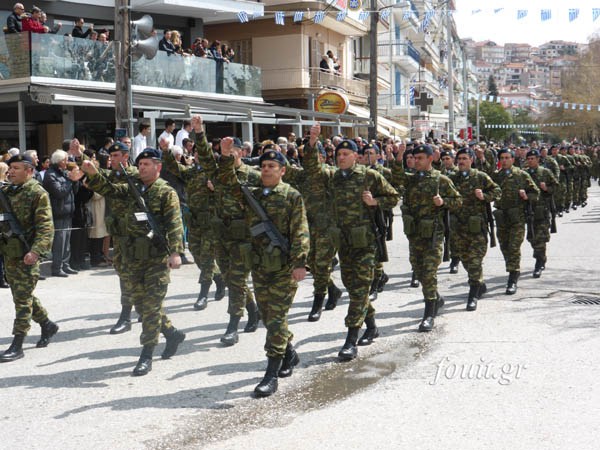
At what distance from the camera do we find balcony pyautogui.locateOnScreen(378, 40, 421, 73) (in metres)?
50.6

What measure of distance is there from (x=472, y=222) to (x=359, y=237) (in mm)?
2695

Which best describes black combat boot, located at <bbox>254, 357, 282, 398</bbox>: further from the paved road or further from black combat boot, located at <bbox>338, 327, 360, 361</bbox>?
black combat boot, located at <bbox>338, 327, 360, 361</bbox>

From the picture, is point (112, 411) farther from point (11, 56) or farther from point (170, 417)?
point (11, 56)

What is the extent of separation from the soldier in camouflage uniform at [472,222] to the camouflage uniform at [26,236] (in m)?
4.62

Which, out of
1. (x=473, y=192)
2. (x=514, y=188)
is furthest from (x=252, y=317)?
(x=514, y=188)

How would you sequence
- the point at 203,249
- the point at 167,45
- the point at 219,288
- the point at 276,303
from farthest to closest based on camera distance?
the point at 167,45 < the point at 219,288 < the point at 203,249 < the point at 276,303

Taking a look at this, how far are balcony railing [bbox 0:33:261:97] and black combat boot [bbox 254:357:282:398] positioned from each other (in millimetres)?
10924

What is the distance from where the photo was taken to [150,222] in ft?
22.2

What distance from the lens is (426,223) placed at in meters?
8.23

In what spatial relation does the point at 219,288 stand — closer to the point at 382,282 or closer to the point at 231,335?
the point at 382,282

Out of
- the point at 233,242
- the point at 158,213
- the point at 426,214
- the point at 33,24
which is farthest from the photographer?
the point at 33,24

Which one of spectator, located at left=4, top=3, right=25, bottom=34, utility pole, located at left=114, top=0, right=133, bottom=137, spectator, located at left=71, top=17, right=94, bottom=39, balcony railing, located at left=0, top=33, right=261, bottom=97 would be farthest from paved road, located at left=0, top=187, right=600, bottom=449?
spectator, located at left=71, top=17, right=94, bottom=39

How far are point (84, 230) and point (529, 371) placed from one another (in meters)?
8.39

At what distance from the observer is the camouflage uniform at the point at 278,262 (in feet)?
20.1
